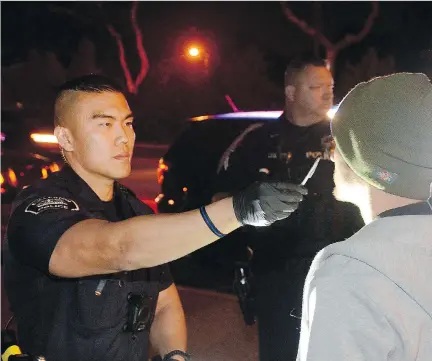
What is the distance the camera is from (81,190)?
2.22 meters

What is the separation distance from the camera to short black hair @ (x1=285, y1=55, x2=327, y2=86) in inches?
150

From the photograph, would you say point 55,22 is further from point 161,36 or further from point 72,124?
point 72,124

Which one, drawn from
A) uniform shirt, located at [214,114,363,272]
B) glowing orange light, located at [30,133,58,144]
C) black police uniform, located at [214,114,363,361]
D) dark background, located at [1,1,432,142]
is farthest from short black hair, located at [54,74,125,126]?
dark background, located at [1,1,432,142]

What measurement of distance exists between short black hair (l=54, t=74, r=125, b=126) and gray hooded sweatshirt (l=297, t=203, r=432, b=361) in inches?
54.7

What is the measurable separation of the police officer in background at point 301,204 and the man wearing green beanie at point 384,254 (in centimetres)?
181

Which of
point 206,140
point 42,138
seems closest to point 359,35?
point 42,138

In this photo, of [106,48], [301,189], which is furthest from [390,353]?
[106,48]

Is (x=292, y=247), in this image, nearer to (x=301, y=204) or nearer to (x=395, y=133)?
(x=301, y=204)

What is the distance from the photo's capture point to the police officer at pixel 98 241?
1.76 meters

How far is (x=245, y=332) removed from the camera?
15.2ft

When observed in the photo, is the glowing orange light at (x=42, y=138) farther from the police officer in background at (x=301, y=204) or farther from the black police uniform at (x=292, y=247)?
the black police uniform at (x=292, y=247)

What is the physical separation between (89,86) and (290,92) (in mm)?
1862

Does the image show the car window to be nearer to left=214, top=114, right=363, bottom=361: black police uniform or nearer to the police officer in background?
the police officer in background

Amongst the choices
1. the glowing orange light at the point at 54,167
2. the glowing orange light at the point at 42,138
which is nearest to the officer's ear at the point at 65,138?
the glowing orange light at the point at 54,167
